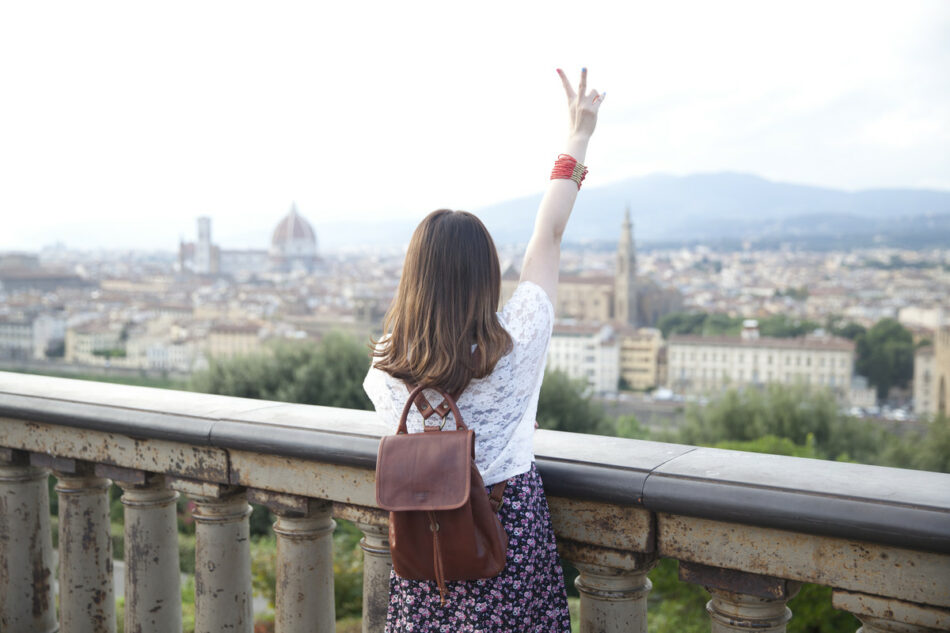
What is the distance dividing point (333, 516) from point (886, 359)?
2116 inches

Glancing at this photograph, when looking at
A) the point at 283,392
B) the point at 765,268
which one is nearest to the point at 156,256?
the point at 765,268

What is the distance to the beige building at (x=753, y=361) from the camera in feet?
156

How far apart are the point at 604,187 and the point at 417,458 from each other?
131m

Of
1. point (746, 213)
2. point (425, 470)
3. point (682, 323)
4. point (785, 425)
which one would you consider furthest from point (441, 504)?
point (746, 213)

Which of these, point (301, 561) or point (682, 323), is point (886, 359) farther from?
point (301, 561)

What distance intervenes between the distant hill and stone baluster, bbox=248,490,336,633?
76.0 m

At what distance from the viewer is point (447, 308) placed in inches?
43.1

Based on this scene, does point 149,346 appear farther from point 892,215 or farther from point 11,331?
→ point 892,215

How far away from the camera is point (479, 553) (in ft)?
3.45

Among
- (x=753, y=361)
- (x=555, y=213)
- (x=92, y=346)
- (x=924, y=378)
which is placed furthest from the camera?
(x=92, y=346)

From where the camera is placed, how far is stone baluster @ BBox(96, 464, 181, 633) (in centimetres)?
150

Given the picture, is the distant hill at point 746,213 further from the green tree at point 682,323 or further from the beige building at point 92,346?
the beige building at point 92,346

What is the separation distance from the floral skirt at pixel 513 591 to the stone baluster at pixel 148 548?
553 millimetres

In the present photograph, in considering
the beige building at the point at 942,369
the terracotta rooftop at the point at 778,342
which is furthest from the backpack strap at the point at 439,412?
the terracotta rooftop at the point at 778,342
